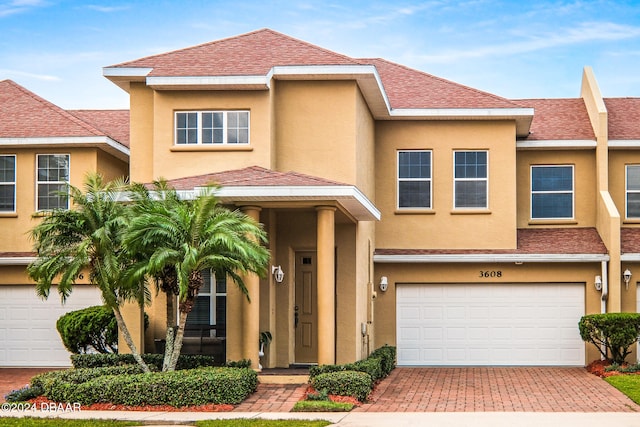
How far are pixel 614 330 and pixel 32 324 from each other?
14.5m

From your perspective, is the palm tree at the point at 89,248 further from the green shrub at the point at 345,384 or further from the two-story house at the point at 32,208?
the two-story house at the point at 32,208

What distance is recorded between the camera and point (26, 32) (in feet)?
69.7

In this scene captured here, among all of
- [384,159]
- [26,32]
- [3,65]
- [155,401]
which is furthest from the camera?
[3,65]

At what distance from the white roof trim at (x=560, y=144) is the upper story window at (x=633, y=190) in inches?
58.1

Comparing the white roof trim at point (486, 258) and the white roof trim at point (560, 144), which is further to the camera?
the white roof trim at point (560, 144)

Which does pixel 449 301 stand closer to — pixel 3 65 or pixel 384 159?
pixel 384 159

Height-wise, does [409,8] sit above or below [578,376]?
above

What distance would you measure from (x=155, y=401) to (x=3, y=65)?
15694mm

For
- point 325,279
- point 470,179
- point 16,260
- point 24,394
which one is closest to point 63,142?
point 16,260

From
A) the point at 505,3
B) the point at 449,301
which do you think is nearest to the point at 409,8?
the point at 505,3

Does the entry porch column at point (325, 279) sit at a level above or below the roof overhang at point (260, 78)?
below

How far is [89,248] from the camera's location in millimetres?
17578

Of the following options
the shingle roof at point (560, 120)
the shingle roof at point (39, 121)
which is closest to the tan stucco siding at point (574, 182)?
the shingle roof at point (560, 120)

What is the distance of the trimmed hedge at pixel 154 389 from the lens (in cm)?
1611
